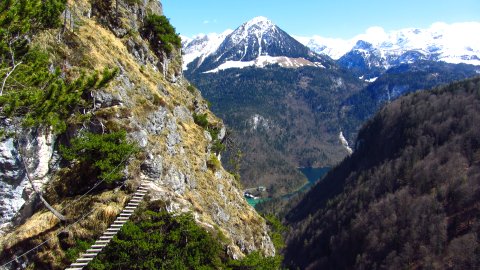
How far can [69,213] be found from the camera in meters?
31.6

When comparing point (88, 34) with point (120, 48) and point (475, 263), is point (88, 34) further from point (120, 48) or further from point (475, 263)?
point (475, 263)

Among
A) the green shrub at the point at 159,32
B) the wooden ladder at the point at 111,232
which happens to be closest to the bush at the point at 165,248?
the wooden ladder at the point at 111,232

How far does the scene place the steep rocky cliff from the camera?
30828 mm

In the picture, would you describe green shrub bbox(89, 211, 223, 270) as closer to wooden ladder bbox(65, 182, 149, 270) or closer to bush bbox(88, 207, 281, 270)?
bush bbox(88, 207, 281, 270)

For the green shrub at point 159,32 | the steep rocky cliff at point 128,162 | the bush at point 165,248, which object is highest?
the green shrub at point 159,32

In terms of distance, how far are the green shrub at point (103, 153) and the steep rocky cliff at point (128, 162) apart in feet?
4.50

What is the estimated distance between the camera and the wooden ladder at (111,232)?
2733 cm

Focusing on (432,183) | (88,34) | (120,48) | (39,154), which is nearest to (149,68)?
(120,48)

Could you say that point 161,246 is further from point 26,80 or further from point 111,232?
point 26,80

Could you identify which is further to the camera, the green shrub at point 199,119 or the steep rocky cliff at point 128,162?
the green shrub at point 199,119

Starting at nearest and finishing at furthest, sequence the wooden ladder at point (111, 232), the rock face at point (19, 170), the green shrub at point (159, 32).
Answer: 1. the wooden ladder at point (111, 232)
2. the rock face at point (19, 170)
3. the green shrub at point (159, 32)

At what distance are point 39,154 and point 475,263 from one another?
152790mm

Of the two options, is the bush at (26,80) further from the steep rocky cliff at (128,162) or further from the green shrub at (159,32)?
the green shrub at (159,32)

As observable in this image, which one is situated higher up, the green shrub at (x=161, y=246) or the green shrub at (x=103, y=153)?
the green shrub at (x=103, y=153)
